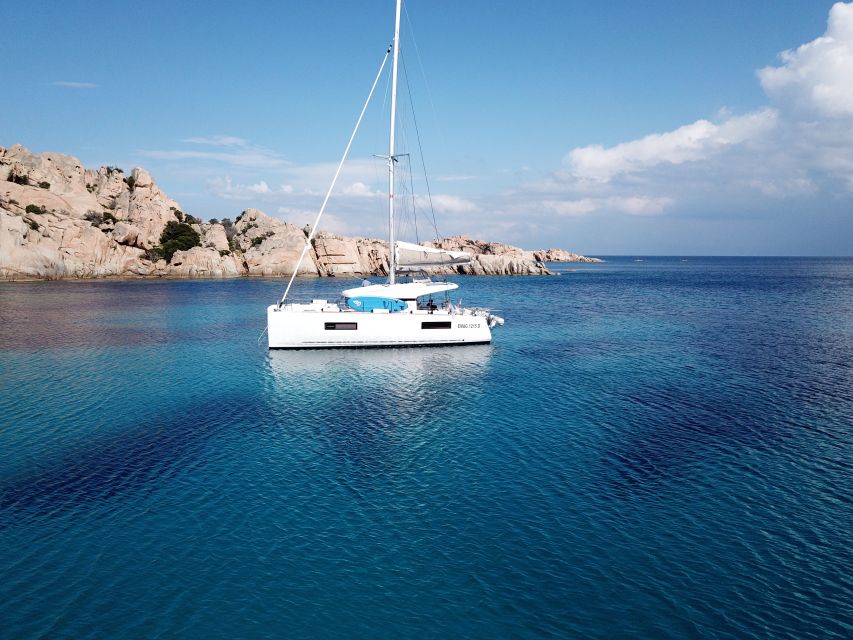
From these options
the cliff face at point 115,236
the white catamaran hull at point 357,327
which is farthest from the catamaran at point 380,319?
the cliff face at point 115,236

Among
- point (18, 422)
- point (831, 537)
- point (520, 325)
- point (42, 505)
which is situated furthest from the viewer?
point (520, 325)

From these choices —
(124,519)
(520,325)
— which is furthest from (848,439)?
(520,325)

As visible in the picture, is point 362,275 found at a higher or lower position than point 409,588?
higher

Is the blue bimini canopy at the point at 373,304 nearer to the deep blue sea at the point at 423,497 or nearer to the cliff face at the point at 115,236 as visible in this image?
the deep blue sea at the point at 423,497

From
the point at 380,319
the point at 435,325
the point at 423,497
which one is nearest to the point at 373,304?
the point at 380,319

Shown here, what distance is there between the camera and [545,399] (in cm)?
3281

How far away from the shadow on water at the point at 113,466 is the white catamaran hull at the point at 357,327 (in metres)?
15.5

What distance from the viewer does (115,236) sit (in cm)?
11919

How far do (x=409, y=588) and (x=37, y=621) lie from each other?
9348mm

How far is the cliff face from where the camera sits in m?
106

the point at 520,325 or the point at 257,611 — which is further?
the point at 520,325

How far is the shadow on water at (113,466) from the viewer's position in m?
19.3

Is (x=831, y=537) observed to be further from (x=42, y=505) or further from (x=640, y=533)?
(x=42, y=505)

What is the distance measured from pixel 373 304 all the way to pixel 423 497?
27765mm
